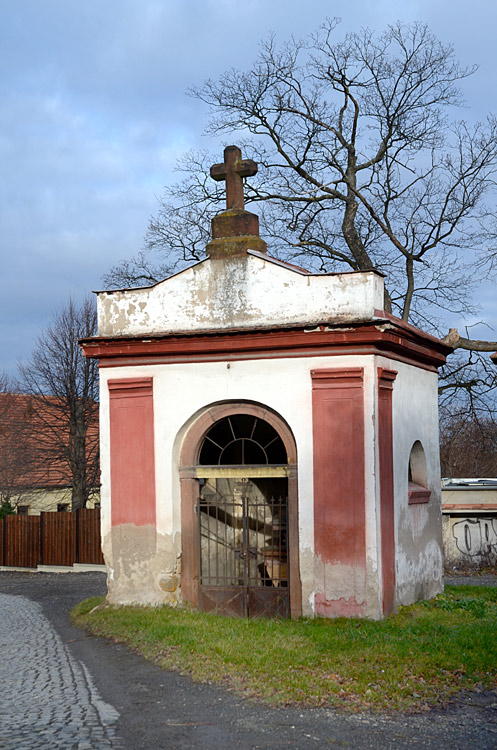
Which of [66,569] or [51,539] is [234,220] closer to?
[66,569]

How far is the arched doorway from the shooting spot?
10.9 meters

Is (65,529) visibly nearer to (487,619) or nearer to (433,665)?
(487,619)

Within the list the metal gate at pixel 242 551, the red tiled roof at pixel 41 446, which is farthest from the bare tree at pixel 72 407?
the metal gate at pixel 242 551

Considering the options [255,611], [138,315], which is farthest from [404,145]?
[255,611]

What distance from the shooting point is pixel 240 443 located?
38.5ft

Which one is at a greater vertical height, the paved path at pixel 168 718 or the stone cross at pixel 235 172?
the stone cross at pixel 235 172

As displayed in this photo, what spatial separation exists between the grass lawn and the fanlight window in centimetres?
209

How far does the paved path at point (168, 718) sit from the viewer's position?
5938mm

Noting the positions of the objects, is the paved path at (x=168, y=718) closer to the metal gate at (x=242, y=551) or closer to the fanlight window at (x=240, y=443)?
the metal gate at (x=242, y=551)

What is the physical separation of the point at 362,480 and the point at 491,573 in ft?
32.4

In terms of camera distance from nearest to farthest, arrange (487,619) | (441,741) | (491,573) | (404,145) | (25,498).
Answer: (441,741) < (487,619) < (491,573) < (404,145) < (25,498)

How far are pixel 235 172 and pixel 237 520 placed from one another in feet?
15.9

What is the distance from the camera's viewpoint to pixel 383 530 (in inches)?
411

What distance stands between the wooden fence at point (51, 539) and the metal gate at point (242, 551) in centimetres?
1226
